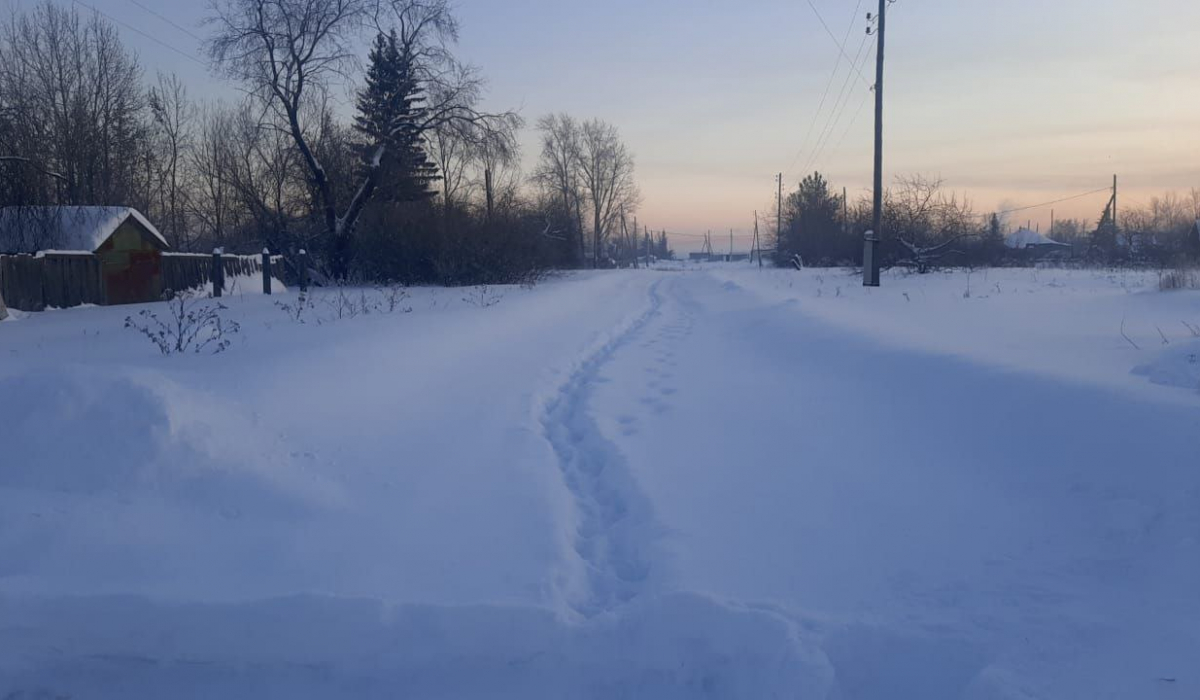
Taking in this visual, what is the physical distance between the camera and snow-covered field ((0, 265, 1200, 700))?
401 centimetres

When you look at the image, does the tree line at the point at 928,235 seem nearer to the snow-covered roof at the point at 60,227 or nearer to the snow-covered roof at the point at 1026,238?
the snow-covered roof at the point at 1026,238

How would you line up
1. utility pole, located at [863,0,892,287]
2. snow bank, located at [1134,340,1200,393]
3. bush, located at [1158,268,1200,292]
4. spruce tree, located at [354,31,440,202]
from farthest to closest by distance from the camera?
spruce tree, located at [354,31,440,202], utility pole, located at [863,0,892,287], bush, located at [1158,268,1200,292], snow bank, located at [1134,340,1200,393]

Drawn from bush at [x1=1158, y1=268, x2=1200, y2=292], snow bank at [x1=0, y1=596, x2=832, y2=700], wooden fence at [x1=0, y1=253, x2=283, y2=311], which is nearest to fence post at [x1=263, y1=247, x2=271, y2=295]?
wooden fence at [x1=0, y1=253, x2=283, y2=311]

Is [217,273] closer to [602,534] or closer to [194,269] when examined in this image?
[194,269]

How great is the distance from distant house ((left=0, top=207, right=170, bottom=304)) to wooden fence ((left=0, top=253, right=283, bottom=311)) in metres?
0.25

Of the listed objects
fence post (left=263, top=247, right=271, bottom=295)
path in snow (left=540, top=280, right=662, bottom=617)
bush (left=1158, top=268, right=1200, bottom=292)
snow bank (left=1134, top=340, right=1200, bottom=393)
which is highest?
fence post (left=263, top=247, right=271, bottom=295)

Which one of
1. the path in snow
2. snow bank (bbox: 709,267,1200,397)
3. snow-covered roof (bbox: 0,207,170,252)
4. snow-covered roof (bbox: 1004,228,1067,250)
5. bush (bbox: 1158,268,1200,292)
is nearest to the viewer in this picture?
the path in snow

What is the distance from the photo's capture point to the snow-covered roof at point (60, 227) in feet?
65.6

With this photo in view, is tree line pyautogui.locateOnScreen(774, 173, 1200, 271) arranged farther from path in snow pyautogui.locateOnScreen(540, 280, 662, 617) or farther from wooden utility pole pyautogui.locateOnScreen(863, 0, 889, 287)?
path in snow pyautogui.locateOnScreen(540, 280, 662, 617)

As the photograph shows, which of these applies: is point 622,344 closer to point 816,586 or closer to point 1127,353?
point 1127,353

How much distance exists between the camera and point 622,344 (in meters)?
15.4

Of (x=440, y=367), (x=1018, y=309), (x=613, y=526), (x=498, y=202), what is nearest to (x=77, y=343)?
(x=440, y=367)

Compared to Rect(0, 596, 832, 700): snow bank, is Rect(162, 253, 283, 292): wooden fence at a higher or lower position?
higher

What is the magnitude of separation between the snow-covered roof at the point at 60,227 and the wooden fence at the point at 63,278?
0.82 m
